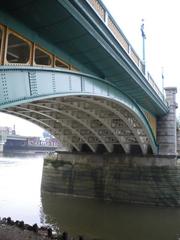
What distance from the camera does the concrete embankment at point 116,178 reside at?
23656 millimetres

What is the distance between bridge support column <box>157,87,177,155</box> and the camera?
26156 millimetres

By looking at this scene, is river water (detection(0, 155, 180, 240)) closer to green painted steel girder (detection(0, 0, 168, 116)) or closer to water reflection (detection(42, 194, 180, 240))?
→ water reflection (detection(42, 194, 180, 240))

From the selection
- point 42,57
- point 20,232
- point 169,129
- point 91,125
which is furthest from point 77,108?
point 169,129

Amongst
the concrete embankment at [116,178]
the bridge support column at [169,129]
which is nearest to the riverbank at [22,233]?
the concrete embankment at [116,178]

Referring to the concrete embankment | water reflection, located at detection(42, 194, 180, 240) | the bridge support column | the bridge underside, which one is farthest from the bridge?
the bridge support column

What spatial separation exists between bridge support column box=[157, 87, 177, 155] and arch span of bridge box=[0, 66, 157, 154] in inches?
37.8

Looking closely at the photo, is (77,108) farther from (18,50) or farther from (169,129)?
(169,129)

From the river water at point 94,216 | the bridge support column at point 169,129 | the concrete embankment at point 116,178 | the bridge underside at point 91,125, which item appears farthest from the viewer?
the bridge support column at point 169,129

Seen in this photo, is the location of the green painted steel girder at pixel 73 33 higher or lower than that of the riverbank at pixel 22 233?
higher

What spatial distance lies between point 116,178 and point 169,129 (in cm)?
553

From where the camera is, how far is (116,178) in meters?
25.0

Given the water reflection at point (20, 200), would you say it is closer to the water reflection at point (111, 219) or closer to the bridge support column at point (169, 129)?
the water reflection at point (111, 219)

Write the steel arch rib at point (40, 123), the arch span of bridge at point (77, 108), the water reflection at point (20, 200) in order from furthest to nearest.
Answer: the steel arch rib at point (40, 123), the water reflection at point (20, 200), the arch span of bridge at point (77, 108)

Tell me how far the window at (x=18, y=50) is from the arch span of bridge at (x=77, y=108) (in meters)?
0.70
